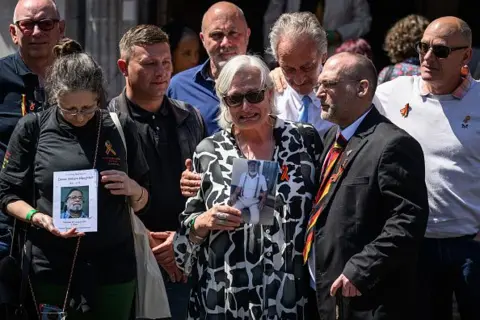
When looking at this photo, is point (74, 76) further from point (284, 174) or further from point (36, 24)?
point (284, 174)

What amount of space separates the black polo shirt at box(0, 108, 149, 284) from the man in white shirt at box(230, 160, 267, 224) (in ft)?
2.92

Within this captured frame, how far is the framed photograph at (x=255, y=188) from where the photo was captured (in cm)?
490

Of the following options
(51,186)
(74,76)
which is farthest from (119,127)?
(51,186)

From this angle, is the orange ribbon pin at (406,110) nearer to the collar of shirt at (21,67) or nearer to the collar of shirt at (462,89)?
the collar of shirt at (462,89)

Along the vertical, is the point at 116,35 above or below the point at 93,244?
above

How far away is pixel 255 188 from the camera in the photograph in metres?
4.91

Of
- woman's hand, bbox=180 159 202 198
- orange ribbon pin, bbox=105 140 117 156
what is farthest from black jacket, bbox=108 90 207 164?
woman's hand, bbox=180 159 202 198

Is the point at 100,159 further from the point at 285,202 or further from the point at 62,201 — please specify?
the point at 285,202

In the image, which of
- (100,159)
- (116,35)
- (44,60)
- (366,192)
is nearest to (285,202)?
(366,192)

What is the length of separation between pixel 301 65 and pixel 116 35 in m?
3.07

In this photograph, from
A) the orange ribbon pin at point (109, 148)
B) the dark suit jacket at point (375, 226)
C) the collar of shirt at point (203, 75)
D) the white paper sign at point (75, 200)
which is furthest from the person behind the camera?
the collar of shirt at point (203, 75)

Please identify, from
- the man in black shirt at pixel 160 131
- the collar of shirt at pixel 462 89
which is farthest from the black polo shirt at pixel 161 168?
the collar of shirt at pixel 462 89

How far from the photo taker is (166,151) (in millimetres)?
6055

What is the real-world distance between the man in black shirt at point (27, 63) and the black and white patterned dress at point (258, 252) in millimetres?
1390
